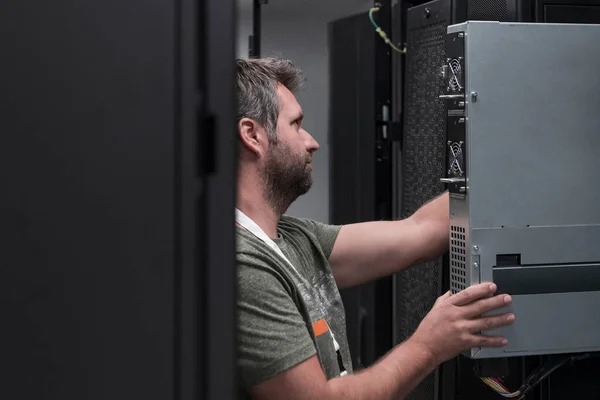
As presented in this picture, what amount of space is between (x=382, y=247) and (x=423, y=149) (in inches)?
9.4

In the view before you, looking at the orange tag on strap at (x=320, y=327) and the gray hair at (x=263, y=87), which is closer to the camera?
the orange tag on strap at (x=320, y=327)

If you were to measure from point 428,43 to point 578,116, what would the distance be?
0.47 m

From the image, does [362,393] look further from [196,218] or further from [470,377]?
[196,218]

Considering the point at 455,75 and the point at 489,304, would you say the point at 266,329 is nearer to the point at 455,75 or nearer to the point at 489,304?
the point at 489,304

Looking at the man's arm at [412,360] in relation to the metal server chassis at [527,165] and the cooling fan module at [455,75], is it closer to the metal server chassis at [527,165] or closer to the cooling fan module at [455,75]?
the metal server chassis at [527,165]

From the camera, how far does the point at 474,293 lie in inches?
56.6

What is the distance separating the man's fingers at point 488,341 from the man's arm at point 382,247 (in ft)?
1.14

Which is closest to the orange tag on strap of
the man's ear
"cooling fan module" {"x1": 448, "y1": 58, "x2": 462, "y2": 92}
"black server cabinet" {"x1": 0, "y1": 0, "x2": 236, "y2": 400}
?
the man's ear

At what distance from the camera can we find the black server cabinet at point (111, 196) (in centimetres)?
60

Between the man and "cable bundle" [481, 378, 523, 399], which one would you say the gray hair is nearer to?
the man

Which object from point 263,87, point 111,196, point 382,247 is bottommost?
point 382,247

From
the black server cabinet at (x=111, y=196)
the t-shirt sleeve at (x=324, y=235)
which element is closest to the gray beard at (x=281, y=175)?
the t-shirt sleeve at (x=324, y=235)

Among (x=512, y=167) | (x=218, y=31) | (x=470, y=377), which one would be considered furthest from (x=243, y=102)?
(x=218, y=31)

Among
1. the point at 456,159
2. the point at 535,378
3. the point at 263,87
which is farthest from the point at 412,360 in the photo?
the point at 263,87
